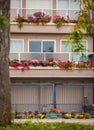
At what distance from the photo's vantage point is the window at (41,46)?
3372cm

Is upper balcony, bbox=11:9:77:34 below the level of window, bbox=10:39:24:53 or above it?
above

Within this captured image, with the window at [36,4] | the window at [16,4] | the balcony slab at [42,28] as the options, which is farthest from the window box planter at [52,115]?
the window at [16,4]

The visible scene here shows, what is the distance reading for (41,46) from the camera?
33.8m

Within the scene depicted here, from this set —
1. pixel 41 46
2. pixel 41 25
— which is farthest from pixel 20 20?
pixel 41 46

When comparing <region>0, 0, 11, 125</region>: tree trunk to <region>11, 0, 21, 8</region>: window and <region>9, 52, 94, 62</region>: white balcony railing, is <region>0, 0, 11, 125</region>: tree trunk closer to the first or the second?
<region>9, 52, 94, 62</region>: white balcony railing

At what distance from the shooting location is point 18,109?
3259 cm

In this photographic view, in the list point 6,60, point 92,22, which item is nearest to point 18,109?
point 6,60

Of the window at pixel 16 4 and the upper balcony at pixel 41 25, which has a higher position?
the window at pixel 16 4

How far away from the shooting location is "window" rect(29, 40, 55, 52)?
111 feet

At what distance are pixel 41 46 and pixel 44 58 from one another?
186cm

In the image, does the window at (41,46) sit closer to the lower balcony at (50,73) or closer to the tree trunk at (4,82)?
the lower balcony at (50,73)

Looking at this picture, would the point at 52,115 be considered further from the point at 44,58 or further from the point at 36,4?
the point at 36,4

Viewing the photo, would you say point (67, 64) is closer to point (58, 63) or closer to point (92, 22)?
point (58, 63)

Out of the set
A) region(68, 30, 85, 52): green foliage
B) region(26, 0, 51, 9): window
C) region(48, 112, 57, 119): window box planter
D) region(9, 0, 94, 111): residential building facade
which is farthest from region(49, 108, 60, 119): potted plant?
region(68, 30, 85, 52): green foliage
